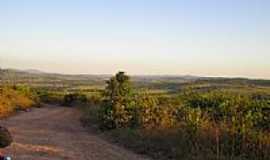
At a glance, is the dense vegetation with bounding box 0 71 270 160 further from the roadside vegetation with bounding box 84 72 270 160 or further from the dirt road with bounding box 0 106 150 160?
the dirt road with bounding box 0 106 150 160

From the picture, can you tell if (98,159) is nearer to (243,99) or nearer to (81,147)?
(81,147)

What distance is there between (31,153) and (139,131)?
198 inches

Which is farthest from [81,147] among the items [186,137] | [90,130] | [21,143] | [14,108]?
[14,108]

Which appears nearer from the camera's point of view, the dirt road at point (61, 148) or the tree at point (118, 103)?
the dirt road at point (61, 148)

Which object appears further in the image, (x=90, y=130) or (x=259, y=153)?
(x=90, y=130)

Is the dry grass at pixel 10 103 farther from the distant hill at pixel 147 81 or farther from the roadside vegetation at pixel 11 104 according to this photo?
the distant hill at pixel 147 81

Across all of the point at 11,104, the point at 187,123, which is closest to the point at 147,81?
the point at 11,104

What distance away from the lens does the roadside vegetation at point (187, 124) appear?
14.2 m

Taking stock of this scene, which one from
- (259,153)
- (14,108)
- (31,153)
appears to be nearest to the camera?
(259,153)

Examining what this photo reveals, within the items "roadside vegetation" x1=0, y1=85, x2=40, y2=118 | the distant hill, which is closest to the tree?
"roadside vegetation" x1=0, y1=85, x2=40, y2=118

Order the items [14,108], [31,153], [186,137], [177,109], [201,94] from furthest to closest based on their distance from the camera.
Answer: [14,108]
[201,94]
[177,109]
[186,137]
[31,153]

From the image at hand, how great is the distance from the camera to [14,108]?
36750mm

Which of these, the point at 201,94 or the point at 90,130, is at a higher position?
the point at 201,94

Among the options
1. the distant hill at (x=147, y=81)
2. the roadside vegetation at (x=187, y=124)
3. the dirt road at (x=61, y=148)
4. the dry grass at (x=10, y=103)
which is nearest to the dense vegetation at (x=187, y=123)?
the roadside vegetation at (x=187, y=124)
